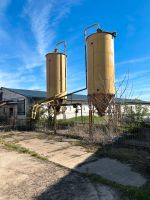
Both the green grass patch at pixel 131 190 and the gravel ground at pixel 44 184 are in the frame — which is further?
the gravel ground at pixel 44 184

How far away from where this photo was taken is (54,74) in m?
16.8

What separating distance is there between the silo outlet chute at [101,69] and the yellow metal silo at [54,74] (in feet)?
17.1

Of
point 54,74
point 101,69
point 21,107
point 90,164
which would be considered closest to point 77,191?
point 90,164

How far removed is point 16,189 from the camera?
5059 mm

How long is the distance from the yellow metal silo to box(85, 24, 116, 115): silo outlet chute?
5.23 meters

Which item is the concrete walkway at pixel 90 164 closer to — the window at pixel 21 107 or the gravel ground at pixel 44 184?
the gravel ground at pixel 44 184

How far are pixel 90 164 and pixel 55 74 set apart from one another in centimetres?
1072

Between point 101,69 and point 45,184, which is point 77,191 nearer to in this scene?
point 45,184

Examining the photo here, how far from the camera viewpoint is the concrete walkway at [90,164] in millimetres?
5578

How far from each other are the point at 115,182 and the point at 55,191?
1.40 meters

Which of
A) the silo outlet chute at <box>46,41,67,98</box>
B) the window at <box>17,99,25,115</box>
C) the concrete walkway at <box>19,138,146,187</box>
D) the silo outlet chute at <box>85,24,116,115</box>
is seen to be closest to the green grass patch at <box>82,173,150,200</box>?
the concrete walkway at <box>19,138,146,187</box>

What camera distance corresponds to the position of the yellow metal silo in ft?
55.0

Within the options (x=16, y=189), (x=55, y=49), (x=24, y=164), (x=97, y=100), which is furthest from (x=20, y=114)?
(x=16, y=189)

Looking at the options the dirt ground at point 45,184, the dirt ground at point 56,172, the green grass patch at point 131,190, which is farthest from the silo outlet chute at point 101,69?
the green grass patch at point 131,190
